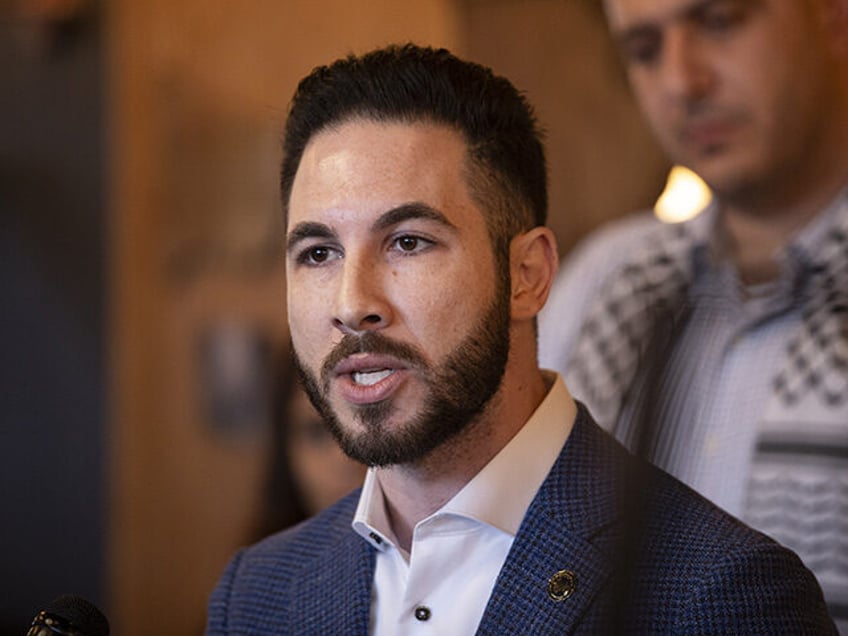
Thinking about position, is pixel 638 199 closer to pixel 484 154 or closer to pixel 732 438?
pixel 732 438

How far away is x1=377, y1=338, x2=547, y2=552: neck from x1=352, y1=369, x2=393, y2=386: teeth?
94mm

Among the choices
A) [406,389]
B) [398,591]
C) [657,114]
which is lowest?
[398,591]

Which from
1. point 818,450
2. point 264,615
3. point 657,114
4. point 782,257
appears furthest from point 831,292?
point 264,615

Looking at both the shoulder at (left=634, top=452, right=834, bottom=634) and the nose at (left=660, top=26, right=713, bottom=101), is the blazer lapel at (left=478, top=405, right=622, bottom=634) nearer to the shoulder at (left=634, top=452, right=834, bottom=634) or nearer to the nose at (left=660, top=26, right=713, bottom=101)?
the shoulder at (left=634, top=452, right=834, bottom=634)

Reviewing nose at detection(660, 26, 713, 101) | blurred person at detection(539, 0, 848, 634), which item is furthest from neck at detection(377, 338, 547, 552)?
nose at detection(660, 26, 713, 101)

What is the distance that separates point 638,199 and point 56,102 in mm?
1548

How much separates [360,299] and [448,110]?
22 centimetres

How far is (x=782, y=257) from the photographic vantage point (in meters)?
1.43

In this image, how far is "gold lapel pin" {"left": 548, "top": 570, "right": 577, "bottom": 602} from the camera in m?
1.01

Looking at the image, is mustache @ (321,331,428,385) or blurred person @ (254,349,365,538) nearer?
mustache @ (321,331,428,385)

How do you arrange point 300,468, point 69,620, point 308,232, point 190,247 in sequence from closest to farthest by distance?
point 69,620
point 308,232
point 300,468
point 190,247

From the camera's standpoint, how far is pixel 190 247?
3133 mm

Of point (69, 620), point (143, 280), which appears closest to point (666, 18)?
point (69, 620)

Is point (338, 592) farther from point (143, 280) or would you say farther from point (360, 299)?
point (143, 280)
